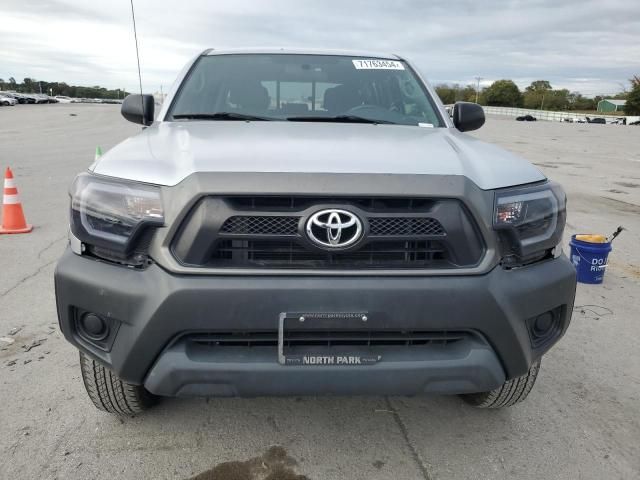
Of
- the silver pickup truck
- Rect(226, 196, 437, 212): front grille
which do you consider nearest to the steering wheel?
the silver pickup truck

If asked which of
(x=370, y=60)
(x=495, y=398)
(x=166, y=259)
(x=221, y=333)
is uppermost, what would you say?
(x=370, y=60)

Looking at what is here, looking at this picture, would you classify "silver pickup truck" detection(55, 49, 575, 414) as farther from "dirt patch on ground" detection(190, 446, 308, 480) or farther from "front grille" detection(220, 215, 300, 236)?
"dirt patch on ground" detection(190, 446, 308, 480)

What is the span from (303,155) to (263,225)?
0.35 m

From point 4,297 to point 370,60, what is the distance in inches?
129

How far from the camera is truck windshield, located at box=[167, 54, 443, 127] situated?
3.21m

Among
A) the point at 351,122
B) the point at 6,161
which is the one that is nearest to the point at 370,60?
the point at 351,122

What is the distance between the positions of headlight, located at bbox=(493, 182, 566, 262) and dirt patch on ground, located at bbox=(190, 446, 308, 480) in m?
1.29

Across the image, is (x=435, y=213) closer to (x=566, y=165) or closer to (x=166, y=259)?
(x=166, y=259)

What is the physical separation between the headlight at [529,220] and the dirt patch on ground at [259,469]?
129cm

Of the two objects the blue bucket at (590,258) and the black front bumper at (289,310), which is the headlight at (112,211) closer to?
the black front bumper at (289,310)

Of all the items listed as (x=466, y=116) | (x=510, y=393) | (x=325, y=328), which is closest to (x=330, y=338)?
(x=325, y=328)

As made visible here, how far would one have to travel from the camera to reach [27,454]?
239 centimetres

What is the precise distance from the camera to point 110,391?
2453 millimetres

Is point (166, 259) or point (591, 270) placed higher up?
point (166, 259)
